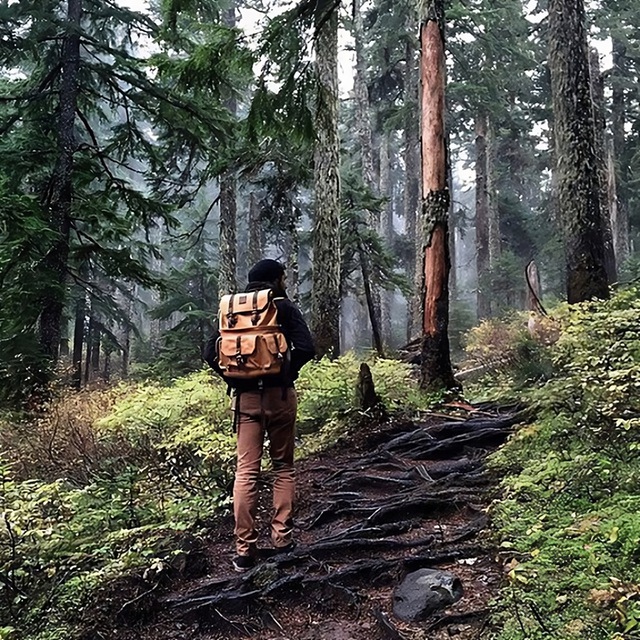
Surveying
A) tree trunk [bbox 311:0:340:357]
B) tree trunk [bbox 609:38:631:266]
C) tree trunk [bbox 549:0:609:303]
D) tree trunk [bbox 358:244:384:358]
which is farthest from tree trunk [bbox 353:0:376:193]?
tree trunk [bbox 549:0:609:303]

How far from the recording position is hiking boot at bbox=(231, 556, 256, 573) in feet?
14.3

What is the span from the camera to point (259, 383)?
14.9ft

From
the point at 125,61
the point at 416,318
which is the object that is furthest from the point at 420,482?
the point at 416,318

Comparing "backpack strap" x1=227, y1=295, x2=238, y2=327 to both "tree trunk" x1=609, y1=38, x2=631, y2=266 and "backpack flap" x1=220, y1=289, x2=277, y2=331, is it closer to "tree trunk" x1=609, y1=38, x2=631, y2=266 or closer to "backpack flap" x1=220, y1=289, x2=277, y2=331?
"backpack flap" x1=220, y1=289, x2=277, y2=331

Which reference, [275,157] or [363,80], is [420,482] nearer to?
[275,157]

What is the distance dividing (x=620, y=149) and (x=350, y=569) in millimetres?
27243

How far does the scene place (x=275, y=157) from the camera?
13344 mm

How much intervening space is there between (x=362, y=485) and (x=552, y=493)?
85.2 inches

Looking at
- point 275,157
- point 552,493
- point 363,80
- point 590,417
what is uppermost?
point 363,80

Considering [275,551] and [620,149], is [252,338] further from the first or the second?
[620,149]

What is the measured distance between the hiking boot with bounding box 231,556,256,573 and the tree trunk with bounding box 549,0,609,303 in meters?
7.22

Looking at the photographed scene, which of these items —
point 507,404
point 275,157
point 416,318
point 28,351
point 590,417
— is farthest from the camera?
point 416,318

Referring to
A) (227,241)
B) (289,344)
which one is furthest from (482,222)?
(289,344)

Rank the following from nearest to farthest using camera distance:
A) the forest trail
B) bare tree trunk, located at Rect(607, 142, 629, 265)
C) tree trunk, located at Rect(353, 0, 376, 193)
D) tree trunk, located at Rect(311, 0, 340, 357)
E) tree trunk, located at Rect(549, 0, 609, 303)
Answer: the forest trail, tree trunk, located at Rect(549, 0, 609, 303), tree trunk, located at Rect(311, 0, 340, 357), bare tree trunk, located at Rect(607, 142, 629, 265), tree trunk, located at Rect(353, 0, 376, 193)
